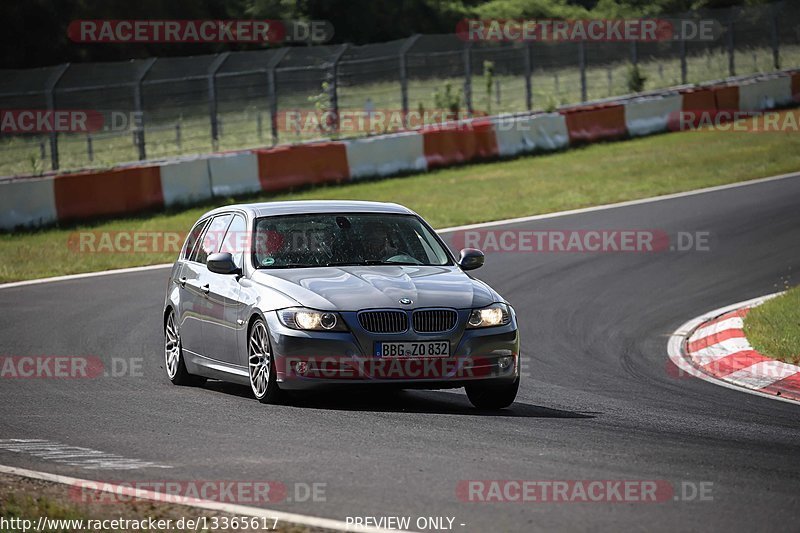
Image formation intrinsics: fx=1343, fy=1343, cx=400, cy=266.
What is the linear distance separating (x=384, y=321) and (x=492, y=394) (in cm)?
106

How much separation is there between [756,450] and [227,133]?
21.0m

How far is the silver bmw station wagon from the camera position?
29.7 feet

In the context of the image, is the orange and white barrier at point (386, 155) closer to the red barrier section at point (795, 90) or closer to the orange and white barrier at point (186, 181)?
the orange and white barrier at point (186, 181)

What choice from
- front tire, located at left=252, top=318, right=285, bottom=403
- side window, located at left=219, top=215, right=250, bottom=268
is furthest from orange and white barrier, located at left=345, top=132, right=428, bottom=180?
front tire, located at left=252, top=318, right=285, bottom=403

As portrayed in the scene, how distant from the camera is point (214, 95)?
2692 cm

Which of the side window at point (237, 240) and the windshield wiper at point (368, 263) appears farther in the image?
the side window at point (237, 240)

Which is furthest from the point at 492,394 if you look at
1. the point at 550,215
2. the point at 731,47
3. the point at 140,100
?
the point at 731,47

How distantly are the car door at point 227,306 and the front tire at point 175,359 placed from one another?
649 mm

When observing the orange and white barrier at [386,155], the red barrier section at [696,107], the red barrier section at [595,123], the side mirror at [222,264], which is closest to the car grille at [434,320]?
the side mirror at [222,264]

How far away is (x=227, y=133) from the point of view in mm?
27406

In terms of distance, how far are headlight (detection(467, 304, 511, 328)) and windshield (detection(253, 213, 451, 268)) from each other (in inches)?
39.5

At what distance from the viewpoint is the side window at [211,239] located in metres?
11.1

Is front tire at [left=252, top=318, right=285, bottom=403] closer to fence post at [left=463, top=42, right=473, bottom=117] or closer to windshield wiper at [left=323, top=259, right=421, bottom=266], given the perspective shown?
windshield wiper at [left=323, top=259, right=421, bottom=266]

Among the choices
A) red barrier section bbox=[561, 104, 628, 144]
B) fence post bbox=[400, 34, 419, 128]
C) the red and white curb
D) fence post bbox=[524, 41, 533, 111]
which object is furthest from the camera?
fence post bbox=[524, 41, 533, 111]
